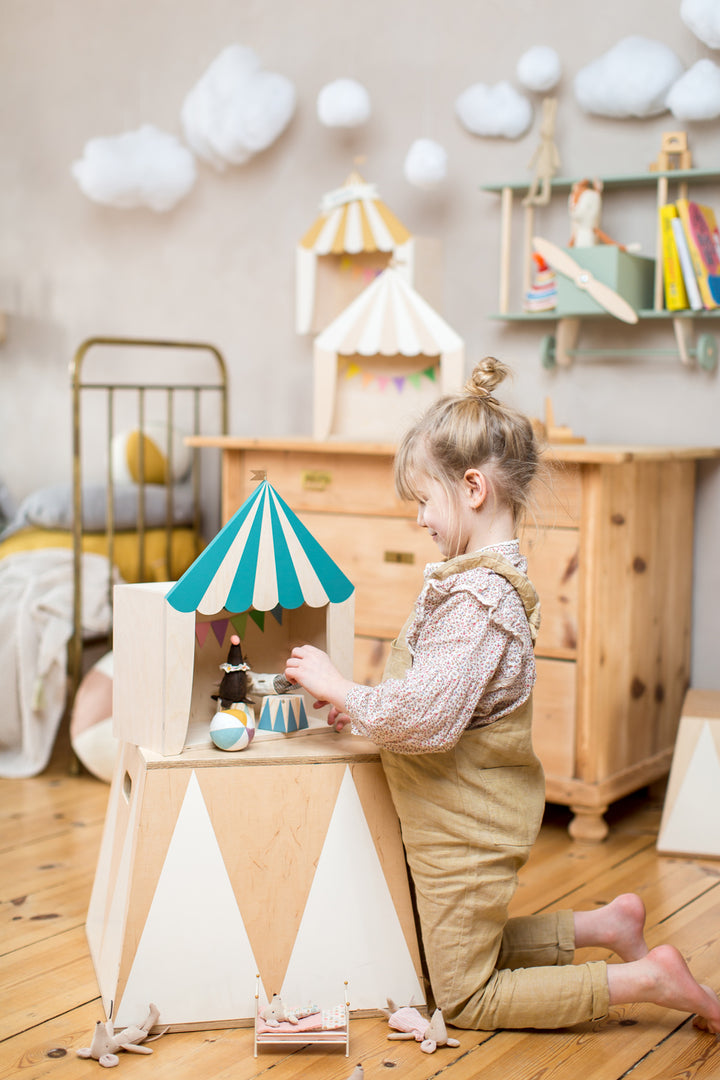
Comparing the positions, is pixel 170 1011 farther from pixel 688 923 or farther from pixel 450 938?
pixel 688 923

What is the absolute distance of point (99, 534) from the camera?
280 centimetres

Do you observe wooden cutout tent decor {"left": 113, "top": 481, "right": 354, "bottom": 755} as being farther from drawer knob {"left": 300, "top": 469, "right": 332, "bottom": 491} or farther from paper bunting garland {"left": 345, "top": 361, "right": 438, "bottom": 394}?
paper bunting garland {"left": 345, "top": 361, "right": 438, "bottom": 394}

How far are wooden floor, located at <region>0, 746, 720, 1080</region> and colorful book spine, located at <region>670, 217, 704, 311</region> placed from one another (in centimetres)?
107

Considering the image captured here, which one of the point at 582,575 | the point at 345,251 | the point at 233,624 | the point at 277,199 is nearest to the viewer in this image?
the point at 233,624

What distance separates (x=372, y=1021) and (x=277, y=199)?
219cm

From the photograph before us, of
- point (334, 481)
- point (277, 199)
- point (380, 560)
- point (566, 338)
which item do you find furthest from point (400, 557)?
point (277, 199)

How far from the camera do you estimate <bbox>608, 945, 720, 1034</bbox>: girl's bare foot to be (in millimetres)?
1358

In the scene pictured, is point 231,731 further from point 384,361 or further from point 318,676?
point 384,361

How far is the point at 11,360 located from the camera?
353 cm

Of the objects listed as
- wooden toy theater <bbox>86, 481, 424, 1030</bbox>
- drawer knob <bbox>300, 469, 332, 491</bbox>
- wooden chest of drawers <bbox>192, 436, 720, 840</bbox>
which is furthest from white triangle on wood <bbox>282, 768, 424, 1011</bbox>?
drawer knob <bbox>300, 469, 332, 491</bbox>

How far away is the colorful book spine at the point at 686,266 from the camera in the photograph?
229 cm

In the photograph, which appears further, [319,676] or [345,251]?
[345,251]

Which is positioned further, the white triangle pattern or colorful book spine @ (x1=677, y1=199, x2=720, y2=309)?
colorful book spine @ (x1=677, y1=199, x2=720, y2=309)

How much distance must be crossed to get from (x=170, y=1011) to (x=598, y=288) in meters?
1.63
